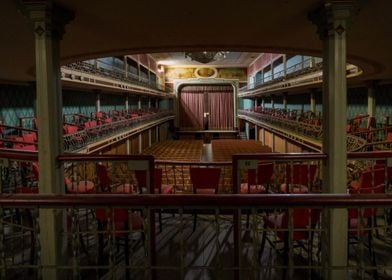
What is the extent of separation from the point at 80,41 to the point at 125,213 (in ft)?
8.97

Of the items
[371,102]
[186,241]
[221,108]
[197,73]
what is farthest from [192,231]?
[221,108]

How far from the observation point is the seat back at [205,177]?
4622 mm

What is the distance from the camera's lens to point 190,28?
4297 millimetres

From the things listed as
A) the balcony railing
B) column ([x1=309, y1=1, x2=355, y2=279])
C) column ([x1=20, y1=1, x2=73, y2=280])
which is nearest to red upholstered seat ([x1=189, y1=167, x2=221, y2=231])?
the balcony railing

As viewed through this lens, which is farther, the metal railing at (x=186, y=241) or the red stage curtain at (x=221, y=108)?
the red stage curtain at (x=221, y=108)

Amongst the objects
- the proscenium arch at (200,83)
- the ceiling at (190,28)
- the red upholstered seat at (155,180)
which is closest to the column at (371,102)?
the ceiling at (190,28)

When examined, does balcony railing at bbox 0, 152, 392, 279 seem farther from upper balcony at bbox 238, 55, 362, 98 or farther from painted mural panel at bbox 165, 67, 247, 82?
painted mural panel at bbox 165, 67, 247, 82

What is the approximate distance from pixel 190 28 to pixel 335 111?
2.07 meters

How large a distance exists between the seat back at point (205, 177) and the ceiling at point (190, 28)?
1855 millimetres

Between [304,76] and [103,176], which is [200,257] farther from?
[304,76]

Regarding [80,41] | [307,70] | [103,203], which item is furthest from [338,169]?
[307,70]

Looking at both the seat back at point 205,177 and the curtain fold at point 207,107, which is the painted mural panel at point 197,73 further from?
the seat back at point 205,177

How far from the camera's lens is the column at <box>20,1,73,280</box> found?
10.5ft

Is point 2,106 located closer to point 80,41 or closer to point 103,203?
point 80,41
